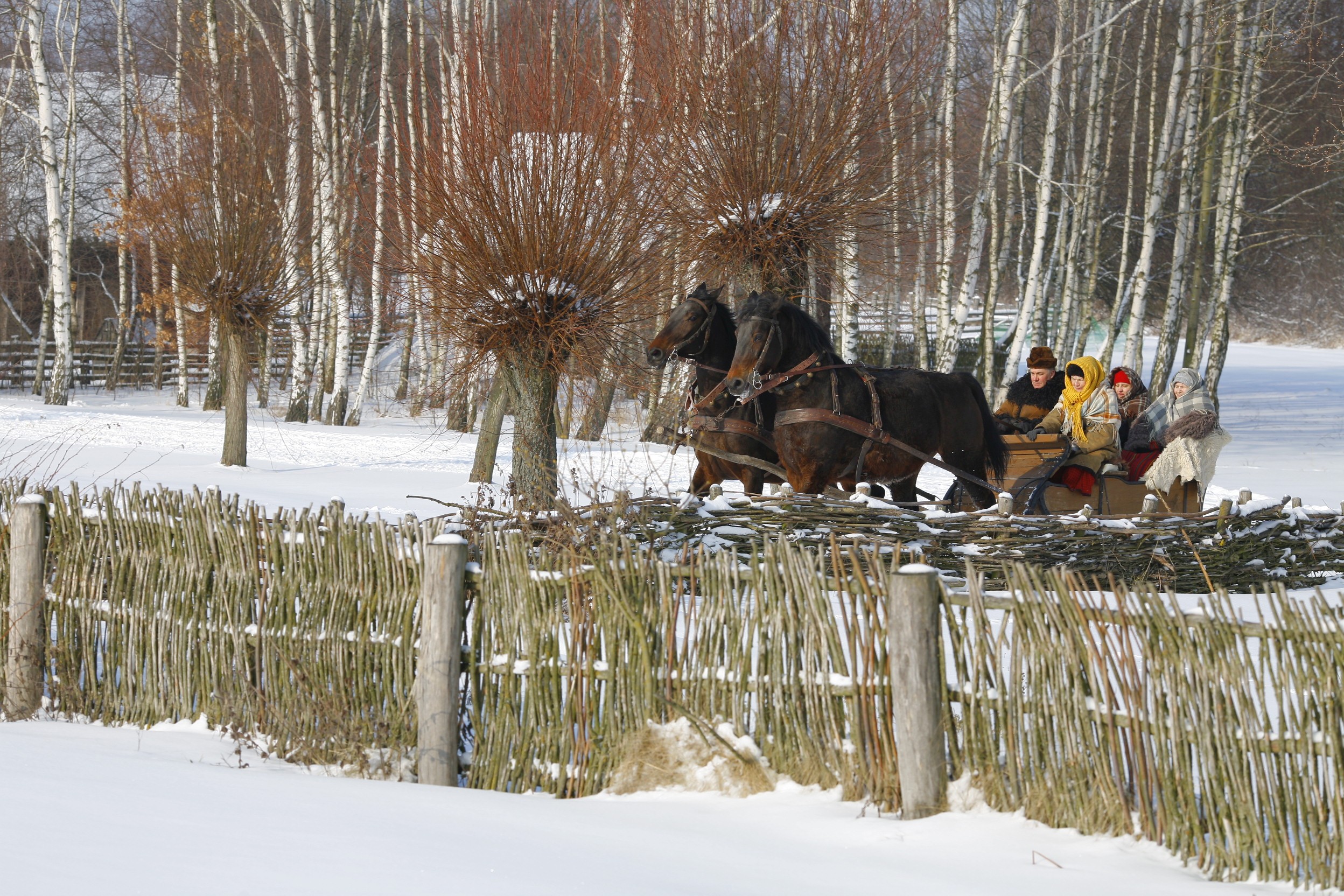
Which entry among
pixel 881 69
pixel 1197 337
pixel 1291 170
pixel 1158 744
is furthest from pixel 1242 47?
pixel 1158 744

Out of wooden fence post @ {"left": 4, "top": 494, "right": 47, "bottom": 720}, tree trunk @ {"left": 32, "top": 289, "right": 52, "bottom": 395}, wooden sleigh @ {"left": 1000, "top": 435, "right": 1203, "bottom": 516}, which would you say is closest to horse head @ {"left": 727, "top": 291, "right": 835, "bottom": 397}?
wooden sleigh @ {"left": 1000, "top": 435, "right": 1203, "bottom": 516}

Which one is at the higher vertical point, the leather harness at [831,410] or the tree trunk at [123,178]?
the tree trunk at [123,178]

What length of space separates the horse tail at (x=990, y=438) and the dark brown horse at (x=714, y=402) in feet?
4.93

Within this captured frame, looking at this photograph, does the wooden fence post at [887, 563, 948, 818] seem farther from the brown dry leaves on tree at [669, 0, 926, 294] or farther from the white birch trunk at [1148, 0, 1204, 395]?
the white birch trunk at [1148, 0, 1204, 395]

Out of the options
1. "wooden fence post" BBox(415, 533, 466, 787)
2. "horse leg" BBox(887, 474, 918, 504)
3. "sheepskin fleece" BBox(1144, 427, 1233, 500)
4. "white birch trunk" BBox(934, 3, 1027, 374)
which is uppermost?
"white birch trunk" BBox(934, 3, 1027, 374)

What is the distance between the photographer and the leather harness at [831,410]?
24.0 feet

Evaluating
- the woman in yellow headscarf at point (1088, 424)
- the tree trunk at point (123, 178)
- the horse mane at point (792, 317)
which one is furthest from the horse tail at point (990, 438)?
the tree trunk at point (123, 178)

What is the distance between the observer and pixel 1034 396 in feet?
31.0

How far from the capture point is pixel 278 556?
4.91 metres

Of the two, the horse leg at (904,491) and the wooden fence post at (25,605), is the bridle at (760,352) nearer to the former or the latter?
the horse leg at (904,491)

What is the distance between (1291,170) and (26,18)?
26.1 m

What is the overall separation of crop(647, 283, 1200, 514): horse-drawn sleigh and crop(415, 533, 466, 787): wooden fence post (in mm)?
3200

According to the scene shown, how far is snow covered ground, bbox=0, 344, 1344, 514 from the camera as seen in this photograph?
11188 millimetres

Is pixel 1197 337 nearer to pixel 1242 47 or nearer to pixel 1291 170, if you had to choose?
pixel 1242 47
